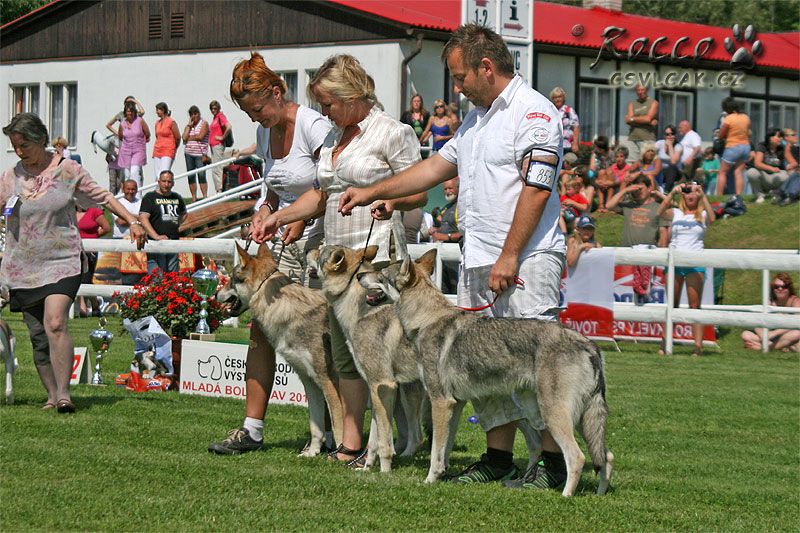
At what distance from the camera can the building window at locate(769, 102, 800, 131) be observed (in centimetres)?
3939

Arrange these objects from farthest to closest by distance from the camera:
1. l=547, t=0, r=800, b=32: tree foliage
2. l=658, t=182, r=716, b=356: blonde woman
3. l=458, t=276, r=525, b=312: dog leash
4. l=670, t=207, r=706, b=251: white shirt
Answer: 1. l=547, t=0, r=800, b=32: tree foliage
2. l=670, t=207, r=706, b=251: white shirt
3. l=658, t=182, r=716, b=356: blonde woman
4. l=458, t=276, r=525, b=312: dog leash

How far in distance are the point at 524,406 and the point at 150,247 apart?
10261mm

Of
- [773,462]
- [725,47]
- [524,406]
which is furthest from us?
[725,47]

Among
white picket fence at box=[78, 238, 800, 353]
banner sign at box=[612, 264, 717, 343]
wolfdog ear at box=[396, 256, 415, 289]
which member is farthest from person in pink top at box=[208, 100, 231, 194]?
wolfdog ear at box=[396, 256, 415, 289]

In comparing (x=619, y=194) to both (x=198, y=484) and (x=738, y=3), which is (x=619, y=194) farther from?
(x=738, y=3)

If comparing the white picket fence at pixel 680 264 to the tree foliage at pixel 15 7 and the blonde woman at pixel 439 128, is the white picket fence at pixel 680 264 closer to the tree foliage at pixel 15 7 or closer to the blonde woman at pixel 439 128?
the blonde woman at pixel 439 128

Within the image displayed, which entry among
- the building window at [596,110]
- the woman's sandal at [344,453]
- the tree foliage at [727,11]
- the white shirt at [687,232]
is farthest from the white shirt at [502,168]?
the tree foliage at [727,11]

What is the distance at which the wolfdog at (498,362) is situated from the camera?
601 cm

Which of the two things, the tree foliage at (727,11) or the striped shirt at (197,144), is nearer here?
the striped shirt at (197,144)

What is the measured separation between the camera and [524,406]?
6.36 meters

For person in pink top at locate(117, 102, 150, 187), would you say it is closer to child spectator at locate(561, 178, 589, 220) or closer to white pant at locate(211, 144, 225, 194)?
white pant at locate(211, 144, 225, 194)

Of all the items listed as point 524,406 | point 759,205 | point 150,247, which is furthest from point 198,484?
point 759,205

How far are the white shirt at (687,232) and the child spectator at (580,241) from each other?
68.9 inches

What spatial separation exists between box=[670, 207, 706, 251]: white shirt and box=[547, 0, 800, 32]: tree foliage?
41611 mm
